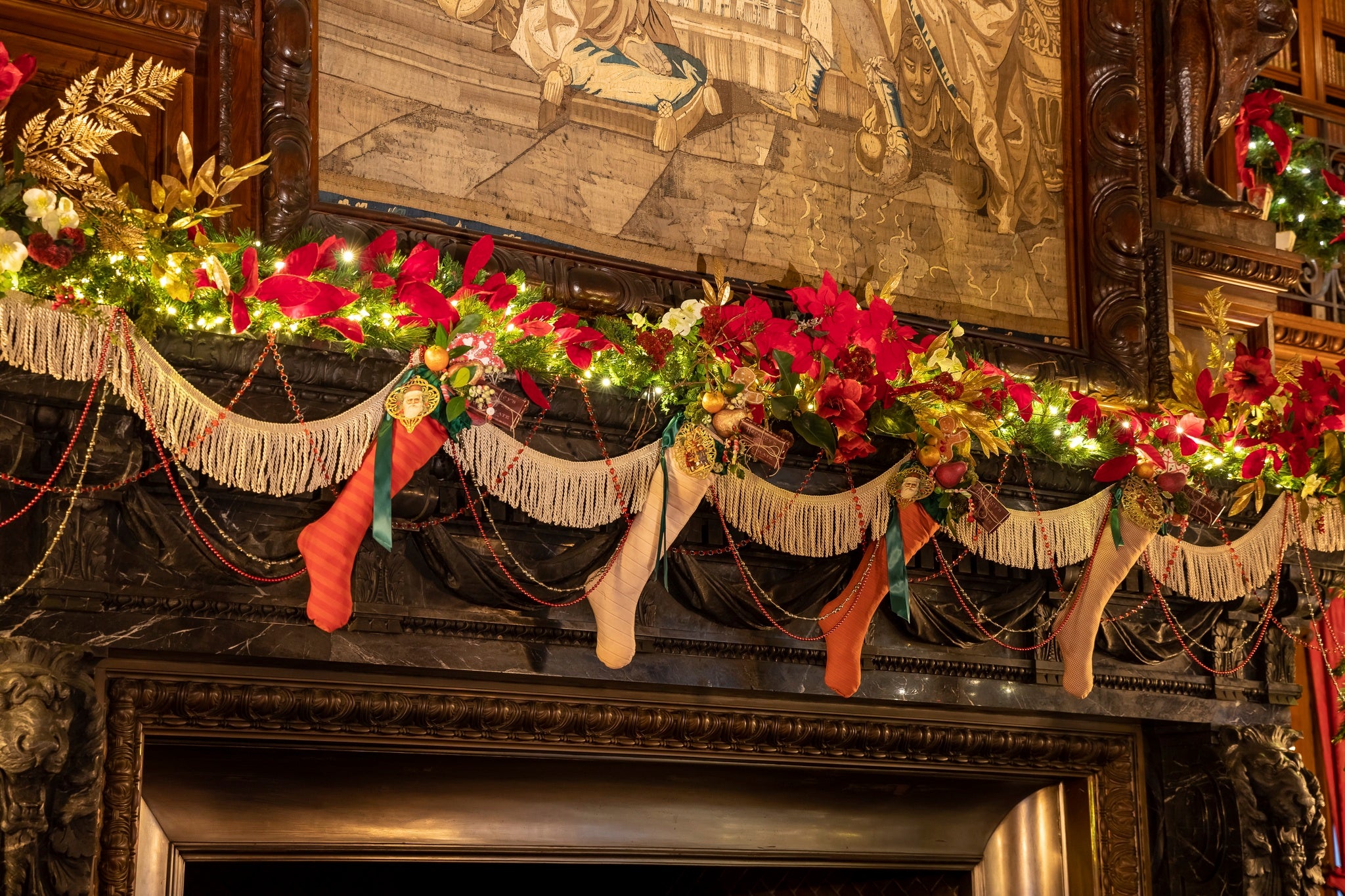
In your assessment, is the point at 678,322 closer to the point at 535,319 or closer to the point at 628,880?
the point at 535,319

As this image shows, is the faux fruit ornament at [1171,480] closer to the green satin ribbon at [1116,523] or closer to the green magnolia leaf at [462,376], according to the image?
the green satin ribbon at [1116,523]

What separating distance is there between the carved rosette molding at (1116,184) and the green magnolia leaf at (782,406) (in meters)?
1.60

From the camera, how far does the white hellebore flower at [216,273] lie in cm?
320

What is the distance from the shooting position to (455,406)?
3438 mm

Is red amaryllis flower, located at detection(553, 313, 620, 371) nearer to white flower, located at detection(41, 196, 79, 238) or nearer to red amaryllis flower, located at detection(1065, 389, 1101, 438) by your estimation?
white flower, located at detection(41, 196, 79, 238)

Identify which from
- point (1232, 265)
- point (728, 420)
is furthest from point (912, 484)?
point (1232, 265)

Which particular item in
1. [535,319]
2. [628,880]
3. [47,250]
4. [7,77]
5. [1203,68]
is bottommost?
[628,880]

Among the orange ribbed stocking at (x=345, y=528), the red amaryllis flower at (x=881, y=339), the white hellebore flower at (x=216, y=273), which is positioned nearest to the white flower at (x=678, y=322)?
the red amaryllis flower at (x=881, y=339)

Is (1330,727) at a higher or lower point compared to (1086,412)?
lower

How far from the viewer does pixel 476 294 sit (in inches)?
138

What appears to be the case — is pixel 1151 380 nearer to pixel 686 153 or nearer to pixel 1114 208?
pixel 1114 208

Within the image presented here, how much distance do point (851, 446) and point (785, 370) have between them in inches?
10.9

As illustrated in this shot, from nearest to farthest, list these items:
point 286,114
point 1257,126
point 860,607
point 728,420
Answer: point 728,420 → point 286,114 → point 860,607 → point 1257,126

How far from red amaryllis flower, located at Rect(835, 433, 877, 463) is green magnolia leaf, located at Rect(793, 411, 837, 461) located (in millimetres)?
A: 40
